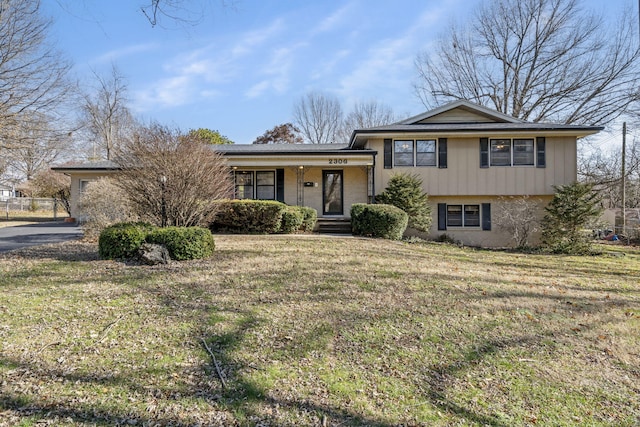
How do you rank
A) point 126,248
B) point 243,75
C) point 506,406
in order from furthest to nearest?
1. point 243,75
2. point 126,248
3. point 506,406

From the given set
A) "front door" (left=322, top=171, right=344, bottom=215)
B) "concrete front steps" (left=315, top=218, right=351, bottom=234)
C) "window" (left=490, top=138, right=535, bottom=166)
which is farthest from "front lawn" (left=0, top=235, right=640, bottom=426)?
"window" (left=490, top=138, right=535, bottom=166)

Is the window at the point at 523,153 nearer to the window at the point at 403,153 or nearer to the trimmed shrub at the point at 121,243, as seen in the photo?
the window at the point at 403,153

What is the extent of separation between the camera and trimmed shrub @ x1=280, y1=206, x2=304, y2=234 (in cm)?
1181

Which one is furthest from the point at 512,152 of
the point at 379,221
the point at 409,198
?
the point at 379,221

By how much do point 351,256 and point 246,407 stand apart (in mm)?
5507

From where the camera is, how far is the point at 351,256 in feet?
26.3

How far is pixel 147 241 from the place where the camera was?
6918mm

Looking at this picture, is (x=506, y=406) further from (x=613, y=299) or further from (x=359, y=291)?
(x=613, y=299)

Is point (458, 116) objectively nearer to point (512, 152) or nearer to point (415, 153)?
point (512, 152)

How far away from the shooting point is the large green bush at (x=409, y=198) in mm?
13430

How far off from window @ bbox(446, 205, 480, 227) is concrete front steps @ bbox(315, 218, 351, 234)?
461 cm

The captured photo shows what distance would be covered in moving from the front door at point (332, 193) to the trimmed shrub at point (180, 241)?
862cm

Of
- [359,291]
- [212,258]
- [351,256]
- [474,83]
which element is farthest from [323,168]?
[474,83]

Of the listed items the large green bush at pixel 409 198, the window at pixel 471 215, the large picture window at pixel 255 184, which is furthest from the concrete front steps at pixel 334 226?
the window at pixel 471 215
